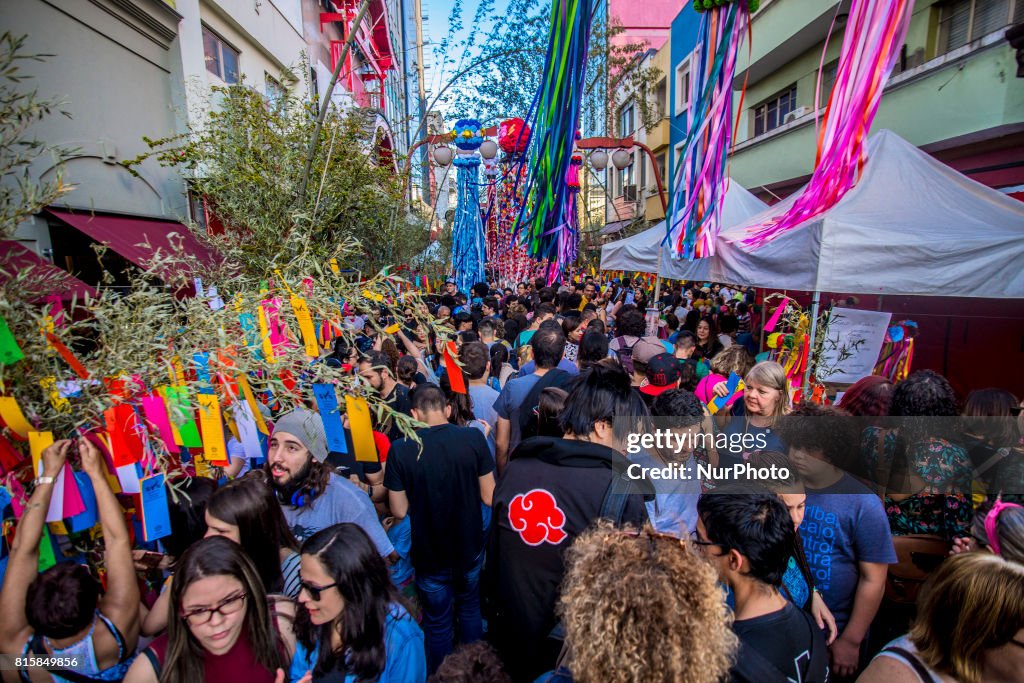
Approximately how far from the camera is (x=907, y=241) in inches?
149

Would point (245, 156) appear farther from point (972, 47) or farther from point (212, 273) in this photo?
point (972, 47)

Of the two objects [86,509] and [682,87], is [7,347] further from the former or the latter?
[682,87]

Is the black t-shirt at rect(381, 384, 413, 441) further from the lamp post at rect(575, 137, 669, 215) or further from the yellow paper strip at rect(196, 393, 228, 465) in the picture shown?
the lamp post at rect(575, 137, 669, 215)

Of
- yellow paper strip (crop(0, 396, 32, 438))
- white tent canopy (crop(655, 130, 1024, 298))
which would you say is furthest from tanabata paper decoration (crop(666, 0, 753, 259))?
yellow paper strip (crop(0, 396, 32, 438))

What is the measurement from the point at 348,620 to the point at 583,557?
0.90 metres

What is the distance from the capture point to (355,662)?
5.59 ft

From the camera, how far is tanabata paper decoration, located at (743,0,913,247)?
3793 millimetres

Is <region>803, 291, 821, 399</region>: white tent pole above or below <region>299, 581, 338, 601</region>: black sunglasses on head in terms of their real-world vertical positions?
above

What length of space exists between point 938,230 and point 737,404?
6.66ft

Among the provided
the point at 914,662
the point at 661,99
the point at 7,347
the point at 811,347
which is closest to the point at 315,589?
the point at 7,347

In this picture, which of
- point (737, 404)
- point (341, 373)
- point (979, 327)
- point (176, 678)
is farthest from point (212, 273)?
point (979, 327)

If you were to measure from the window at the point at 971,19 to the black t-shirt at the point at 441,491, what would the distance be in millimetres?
8217

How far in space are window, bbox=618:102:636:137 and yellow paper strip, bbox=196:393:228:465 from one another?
2521cm

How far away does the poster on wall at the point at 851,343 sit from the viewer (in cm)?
416
